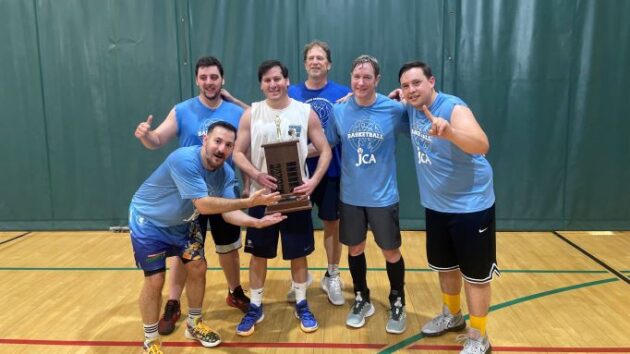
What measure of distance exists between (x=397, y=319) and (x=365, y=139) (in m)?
1.33

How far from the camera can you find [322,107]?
373 cm

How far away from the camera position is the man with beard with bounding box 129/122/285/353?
2838mm

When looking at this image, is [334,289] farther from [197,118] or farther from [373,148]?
[197,118]

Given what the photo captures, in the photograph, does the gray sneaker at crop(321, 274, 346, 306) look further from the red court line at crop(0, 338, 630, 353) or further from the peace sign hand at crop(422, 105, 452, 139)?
the peace sign hand at crop(422, 105, 452, 139)

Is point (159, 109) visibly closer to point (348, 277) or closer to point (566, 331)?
point (348, 277)

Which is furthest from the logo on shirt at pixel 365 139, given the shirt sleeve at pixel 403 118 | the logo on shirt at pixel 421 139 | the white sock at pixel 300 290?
the white sock at pixel 300 290

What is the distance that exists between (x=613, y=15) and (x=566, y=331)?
164 inches

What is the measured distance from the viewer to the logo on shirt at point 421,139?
2928mm

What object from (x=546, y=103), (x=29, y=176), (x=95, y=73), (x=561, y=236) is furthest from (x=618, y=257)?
(x=29, y=176)

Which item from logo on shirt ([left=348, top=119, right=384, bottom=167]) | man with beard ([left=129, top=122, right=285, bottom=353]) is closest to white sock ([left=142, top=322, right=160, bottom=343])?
man with beard ([left=129, top=122, right=285, bottom=353])

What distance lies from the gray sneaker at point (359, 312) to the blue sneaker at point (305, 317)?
0.84 feet

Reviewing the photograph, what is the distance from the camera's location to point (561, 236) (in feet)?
18.9

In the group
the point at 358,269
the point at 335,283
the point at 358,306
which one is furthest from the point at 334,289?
the point at 358,269

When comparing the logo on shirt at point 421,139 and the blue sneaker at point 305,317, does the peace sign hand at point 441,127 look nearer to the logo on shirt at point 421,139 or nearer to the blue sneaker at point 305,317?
the logo on shirt at point 421,139
